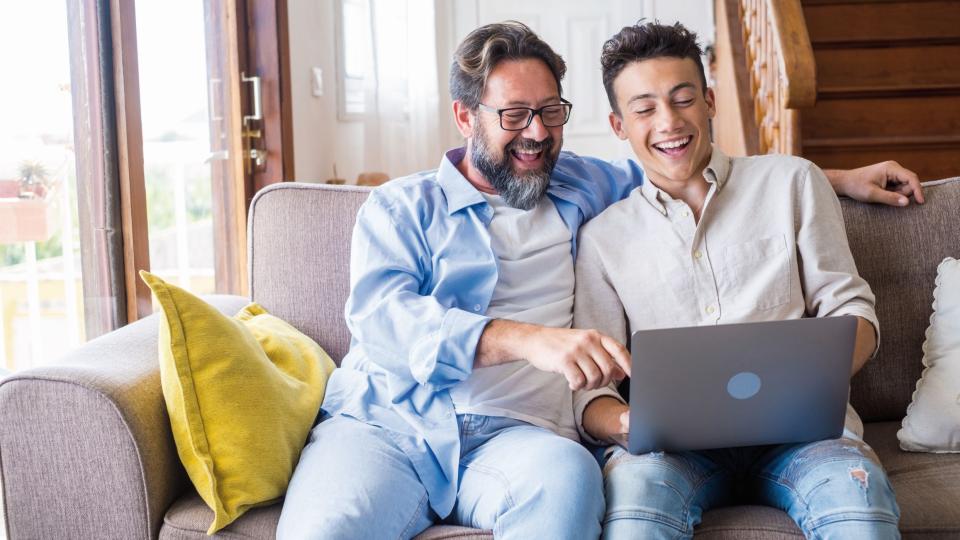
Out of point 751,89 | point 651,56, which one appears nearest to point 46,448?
point 651,56

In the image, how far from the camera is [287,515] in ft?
4.93

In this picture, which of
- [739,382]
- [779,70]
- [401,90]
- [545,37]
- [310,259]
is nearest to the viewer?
[739,382]

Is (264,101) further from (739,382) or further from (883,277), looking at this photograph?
(739,382)

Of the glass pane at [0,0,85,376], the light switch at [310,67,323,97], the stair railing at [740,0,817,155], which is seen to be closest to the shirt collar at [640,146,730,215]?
the stair railing at [740,0,817,155]

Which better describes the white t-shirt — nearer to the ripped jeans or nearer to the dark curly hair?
the ripped jeans

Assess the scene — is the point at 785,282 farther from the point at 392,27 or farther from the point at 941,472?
the point at 392,27

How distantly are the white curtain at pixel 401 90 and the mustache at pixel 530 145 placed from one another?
277 centimetres

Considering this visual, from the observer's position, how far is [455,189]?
1867 millimetres

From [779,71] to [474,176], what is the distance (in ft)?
4.59

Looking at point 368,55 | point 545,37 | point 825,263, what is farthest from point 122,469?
point 545,37

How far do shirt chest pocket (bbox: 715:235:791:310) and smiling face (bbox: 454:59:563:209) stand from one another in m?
0.36

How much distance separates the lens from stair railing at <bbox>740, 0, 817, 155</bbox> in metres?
2.82

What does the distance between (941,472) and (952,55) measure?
245cm

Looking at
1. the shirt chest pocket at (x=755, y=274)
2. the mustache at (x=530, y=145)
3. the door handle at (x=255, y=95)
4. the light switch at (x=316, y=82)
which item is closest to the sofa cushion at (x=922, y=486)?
the shirt chest pocket at (x=755, y=274)
